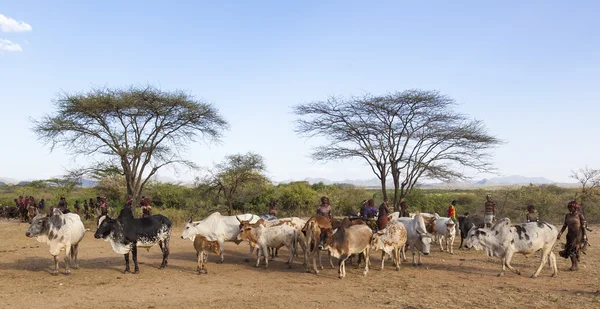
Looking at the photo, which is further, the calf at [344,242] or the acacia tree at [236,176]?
the acacia tree at [236,176]

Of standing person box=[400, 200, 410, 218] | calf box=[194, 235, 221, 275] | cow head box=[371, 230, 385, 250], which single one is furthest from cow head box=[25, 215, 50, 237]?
standing person box=[400, 200, 410, 218]

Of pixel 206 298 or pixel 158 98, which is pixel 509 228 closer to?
pixel 206 298

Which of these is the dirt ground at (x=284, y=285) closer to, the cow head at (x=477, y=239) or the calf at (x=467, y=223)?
the cow head at (x=477, y=239)

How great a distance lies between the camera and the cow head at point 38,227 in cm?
1121

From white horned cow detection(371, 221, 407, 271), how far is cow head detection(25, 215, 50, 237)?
843cm

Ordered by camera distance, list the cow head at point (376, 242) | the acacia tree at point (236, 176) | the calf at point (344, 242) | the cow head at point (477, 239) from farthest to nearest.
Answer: the acacia tree at point (236, 176) → the cow head at point (376, 242) → the cow head at point (477, 239) → the calf at point (344, 242)

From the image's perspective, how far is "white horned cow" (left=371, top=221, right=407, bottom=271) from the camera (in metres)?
12.0

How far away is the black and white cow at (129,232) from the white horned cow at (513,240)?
8.16 meters

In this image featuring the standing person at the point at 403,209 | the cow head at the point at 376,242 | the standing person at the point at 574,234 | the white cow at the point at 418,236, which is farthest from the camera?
Result: the standing person at the point at 403,209

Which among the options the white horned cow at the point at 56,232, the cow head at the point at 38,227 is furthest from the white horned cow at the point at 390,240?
the cow head at the point at 38,227

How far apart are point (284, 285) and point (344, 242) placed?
189 cm

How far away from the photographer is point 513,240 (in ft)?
36.7

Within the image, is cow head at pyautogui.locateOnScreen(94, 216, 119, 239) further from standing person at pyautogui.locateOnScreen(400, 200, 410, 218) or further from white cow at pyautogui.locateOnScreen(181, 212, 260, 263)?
standing person at pyautogui.locateOnScreen(400, 200, 410, 218)

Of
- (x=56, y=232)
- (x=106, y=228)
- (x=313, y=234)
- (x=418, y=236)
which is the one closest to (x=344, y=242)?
(x=313, y=234)
